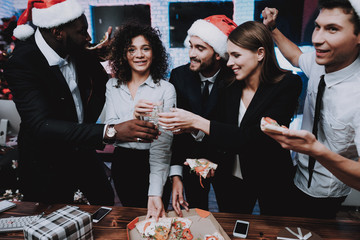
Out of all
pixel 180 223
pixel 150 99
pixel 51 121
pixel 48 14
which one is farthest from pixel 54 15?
pixel 180 223

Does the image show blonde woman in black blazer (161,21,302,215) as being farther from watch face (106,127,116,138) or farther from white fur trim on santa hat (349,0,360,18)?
white fur trim on santa hat (349,0,360,18)

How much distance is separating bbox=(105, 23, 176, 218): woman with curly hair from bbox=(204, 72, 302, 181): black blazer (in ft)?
1.41

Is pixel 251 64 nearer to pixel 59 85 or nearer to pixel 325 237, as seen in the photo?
pixel 325 237

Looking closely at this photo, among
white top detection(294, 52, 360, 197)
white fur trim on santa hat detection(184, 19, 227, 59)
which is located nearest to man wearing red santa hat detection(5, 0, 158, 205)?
white fur trim on santa hat detection(184, 19, 227, 59)

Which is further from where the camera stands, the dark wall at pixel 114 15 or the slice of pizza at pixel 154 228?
the dark wall at pixel 114 15

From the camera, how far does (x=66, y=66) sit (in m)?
1.95

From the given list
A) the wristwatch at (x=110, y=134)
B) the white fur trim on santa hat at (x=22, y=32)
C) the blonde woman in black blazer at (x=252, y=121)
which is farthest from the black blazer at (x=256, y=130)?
the white fur trim on santa hat at (x=22, y=32)

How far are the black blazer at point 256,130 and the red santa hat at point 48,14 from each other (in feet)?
4.27

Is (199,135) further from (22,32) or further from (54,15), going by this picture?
(22,32)

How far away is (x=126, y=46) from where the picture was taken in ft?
6.57

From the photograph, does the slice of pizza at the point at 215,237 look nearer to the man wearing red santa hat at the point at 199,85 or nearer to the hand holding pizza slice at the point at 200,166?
the hand holding pizza slice at the point at 200,166

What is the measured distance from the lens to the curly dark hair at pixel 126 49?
2014 millimetres

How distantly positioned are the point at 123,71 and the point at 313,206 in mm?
1773

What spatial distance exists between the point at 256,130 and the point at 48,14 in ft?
5.53
